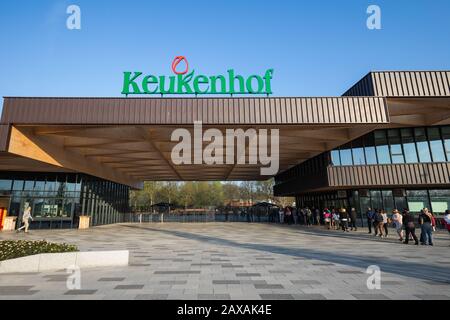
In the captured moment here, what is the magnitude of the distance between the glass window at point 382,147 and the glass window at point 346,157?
7.78ft

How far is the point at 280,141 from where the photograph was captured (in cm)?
1975

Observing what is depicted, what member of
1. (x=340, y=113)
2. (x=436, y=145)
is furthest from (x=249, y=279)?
(x=436, y=145)

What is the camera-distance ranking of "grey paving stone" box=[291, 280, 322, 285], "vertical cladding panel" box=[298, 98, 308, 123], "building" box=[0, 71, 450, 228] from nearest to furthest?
"grey paving stone" box=[291, 280, 322, 285]
"building" box=[0, 71, 450, 228]
"vertical cladding panel" box=[298, 98, 308, 123]

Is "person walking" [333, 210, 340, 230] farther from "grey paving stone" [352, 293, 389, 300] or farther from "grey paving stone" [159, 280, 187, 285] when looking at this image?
"grey paving stone" [159, 280, 187, 285]

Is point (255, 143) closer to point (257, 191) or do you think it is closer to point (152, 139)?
point (152, 139)

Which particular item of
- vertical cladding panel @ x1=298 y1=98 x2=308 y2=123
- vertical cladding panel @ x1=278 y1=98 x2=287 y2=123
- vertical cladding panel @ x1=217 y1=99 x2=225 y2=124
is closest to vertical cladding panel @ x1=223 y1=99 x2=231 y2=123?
vertical cladding panel @ x1=217 y1=99 x2=225 y2=124

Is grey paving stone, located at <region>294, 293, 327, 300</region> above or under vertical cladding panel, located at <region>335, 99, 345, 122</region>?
under

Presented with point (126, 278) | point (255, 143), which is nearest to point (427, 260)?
point (126, 278)

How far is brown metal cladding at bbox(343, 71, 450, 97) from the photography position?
55.2 feet

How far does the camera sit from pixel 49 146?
56.9 ft

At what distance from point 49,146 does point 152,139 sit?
7038 millimetres

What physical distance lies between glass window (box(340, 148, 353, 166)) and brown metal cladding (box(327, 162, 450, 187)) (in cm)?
87

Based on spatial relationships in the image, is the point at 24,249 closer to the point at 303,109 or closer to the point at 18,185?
the point at 303,109

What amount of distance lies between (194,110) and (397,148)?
19.3m
